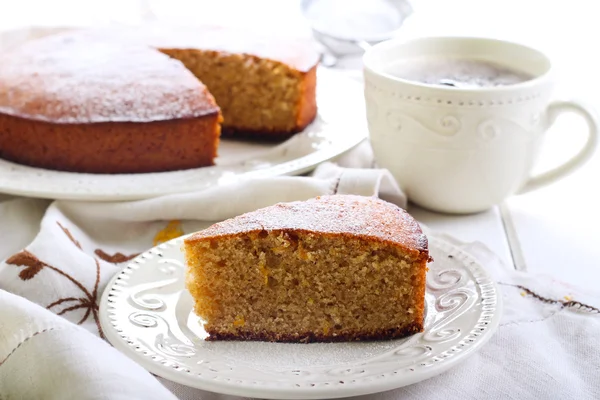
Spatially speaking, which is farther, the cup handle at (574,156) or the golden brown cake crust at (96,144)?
the golden brown cake crust at (96,144)

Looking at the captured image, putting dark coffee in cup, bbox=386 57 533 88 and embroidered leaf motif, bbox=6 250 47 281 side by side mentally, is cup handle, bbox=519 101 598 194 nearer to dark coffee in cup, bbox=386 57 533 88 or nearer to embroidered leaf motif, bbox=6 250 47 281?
dark coffee in cup, bbox=386 57 533 88

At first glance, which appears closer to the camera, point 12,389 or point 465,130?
point 12,389

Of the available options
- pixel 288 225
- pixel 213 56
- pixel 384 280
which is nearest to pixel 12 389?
pixel 288 225

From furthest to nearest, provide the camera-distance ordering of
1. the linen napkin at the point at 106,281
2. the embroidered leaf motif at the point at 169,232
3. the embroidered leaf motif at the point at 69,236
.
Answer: the embroidered leaf motif at the point at 169,232 → the embroidered leaf motif at the point at 69,236 → the linen napkin at the point at 106,281

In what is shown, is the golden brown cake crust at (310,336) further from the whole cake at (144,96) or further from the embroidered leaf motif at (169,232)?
the whole cake at (144,96)

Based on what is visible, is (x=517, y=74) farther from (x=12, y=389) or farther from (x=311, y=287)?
(x=12, y=389)

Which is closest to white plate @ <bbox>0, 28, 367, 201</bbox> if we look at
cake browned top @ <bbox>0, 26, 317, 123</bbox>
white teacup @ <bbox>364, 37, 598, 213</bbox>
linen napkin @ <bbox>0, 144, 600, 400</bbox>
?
linen napkin @ <bbox>0, 144, 600, 400</bbox>

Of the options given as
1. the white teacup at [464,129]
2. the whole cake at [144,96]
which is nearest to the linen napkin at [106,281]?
the white teacup at [464,129]
